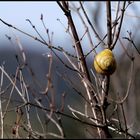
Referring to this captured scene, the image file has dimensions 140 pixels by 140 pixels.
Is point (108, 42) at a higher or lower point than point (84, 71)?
higher

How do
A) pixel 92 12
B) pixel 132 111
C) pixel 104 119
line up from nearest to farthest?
pixel 104 119 → pixel 92 12 → pixel 132 111

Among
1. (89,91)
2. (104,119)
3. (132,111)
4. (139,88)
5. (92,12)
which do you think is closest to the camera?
(104,119)

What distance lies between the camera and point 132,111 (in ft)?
19.9

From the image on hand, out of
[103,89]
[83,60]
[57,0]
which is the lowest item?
[103,89]

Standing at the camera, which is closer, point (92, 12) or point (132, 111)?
point (92, 12)

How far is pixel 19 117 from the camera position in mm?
2498

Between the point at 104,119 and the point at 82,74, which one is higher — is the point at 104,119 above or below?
below

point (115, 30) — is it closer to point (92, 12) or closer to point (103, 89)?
point (103, 89)

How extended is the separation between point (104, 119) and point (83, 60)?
394mm

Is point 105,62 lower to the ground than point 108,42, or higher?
lower

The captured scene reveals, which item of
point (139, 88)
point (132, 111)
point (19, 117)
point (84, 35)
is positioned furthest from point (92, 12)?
point (139, 88)

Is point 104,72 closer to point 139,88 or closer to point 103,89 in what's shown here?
point 103,89

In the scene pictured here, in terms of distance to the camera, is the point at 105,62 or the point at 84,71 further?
the point at 84,71

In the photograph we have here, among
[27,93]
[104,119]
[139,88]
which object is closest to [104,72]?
[104,119]
